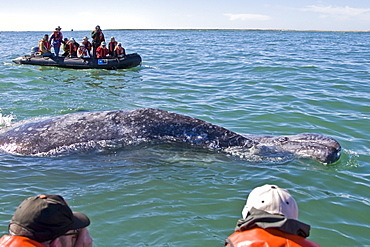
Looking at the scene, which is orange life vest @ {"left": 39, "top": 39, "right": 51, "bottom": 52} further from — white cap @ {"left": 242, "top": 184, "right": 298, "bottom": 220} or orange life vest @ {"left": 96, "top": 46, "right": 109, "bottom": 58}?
white cap @ {"left": 242, "top": 184, "right": 298, "bottom": 220}

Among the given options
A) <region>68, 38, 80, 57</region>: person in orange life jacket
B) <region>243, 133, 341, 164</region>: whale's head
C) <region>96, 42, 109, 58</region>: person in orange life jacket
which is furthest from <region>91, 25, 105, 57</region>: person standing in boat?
<region>243, 133, 341, 164</region>: whale's head

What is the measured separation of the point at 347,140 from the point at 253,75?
985 centimetres

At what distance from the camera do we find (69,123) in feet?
22.9

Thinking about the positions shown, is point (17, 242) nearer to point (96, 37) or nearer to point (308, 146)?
point (308, 146)

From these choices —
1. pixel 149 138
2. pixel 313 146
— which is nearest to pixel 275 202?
pixel 149 138

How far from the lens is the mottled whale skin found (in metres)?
6.71

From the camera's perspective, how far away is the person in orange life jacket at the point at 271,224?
268 centimetres

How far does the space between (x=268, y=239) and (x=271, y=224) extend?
106 millimetres

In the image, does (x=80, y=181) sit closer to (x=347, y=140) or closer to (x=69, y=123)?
(x=69, y=123)

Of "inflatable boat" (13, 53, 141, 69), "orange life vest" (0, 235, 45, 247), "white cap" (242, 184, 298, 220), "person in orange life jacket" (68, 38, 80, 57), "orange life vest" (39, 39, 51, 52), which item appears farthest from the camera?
"orange life vest" (39, 39, 51, 52)

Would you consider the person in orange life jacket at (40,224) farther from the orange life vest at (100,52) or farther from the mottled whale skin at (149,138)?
the orange life vest at (100,52)

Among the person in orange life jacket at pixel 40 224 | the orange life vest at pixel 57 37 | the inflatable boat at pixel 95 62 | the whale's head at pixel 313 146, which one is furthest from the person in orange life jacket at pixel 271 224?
the orange life vest at pixel 57 37

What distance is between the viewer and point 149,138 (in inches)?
264

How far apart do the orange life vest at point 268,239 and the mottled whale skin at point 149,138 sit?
393cm
